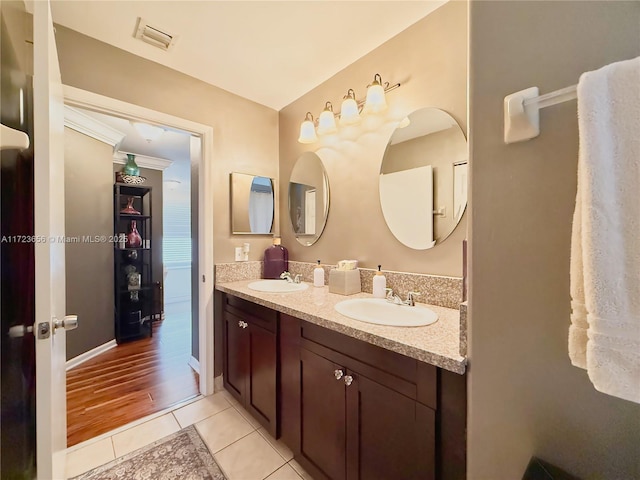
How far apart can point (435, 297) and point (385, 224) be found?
0.50 meters

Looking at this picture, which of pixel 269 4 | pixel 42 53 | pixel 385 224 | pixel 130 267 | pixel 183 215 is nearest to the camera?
pixel 42 53

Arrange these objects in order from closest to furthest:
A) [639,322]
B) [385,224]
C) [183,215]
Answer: [639,322] < [385,224] < [183,215]

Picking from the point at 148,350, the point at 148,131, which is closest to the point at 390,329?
the point at 148,350

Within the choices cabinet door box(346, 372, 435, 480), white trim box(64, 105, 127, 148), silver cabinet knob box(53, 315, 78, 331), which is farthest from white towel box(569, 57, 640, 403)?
white trim box(64, 105, 127, 148)

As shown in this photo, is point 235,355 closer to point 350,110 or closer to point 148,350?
point 148,350

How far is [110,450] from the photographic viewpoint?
1449 millimetres

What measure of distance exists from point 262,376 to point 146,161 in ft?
11.8

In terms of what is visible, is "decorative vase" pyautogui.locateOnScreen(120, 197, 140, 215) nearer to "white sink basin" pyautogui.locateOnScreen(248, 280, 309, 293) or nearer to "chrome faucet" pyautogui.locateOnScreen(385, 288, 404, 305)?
"white sink basin" pyautogui.locateOnScreen(248, 280, 309, 293)

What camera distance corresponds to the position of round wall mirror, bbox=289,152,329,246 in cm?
194

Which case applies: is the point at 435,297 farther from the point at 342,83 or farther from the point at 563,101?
the point at 342,83

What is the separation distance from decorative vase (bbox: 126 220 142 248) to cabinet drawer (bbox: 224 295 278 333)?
1994 mm

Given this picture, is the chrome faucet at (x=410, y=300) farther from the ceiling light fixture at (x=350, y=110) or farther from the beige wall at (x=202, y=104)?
the beige wall at (x=202, y=104)

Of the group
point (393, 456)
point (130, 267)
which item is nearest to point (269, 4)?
point (393, 456)

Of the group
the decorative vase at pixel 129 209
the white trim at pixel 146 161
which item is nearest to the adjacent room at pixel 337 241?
the decorative vase at pixel 129 209
